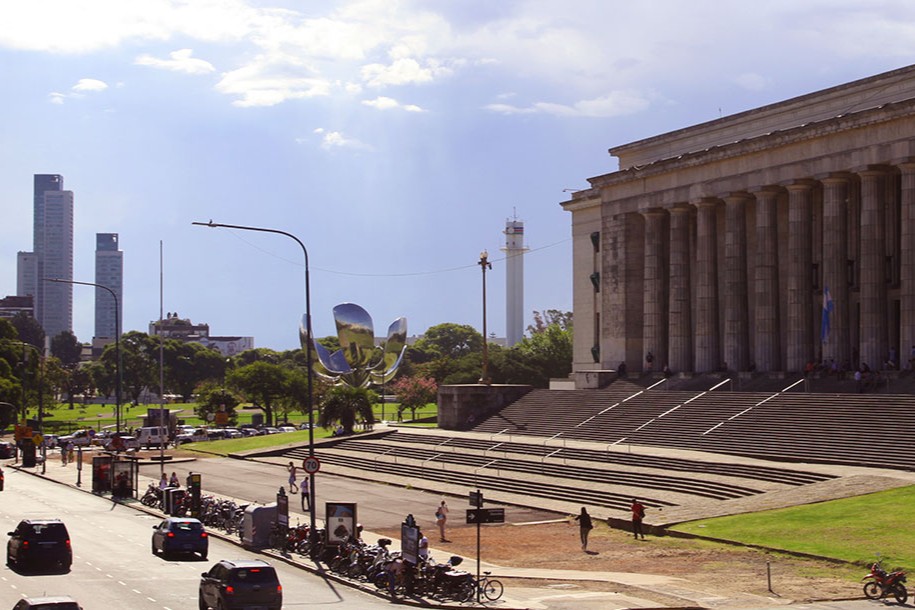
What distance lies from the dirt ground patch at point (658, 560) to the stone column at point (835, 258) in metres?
27.5

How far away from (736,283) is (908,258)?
13361mm

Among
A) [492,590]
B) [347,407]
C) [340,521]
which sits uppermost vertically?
[347,407]

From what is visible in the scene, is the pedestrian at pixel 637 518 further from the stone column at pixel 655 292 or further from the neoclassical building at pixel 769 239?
the stone column at pixel 655 292

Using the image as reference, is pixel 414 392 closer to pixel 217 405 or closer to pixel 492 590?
pixel 217 405

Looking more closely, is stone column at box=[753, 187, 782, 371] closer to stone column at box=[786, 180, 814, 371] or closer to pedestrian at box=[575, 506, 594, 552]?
stone column at box=[786, 180, 814, 371]

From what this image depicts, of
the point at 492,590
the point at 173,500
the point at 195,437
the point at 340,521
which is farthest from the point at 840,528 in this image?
the point at 195,437

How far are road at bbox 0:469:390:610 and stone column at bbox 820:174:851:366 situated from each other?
121 ft

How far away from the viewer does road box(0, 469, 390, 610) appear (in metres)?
29.8

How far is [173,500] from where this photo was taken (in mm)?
49875

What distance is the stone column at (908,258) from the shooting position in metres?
61.1

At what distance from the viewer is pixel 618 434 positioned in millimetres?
65062

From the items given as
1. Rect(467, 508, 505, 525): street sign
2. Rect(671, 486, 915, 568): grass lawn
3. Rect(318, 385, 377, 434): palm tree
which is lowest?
Rect(671, 486, 915, 568): grass lawn

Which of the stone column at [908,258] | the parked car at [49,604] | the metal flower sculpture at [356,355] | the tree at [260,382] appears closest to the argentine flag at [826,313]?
the stone column at [908,258]

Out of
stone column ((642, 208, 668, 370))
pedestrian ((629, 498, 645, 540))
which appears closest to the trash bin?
pedestrian ((629, 498, 645, 540))
